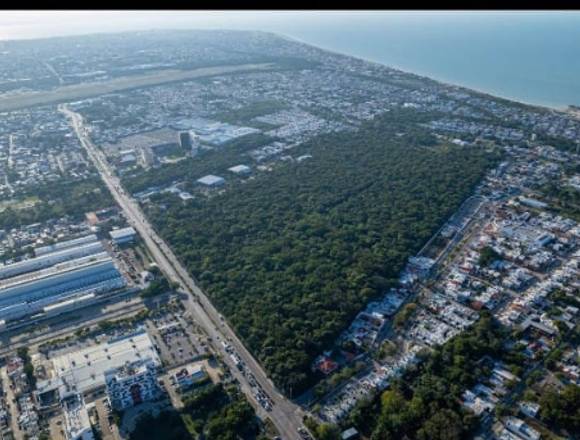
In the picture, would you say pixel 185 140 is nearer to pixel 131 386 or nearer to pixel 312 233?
pixel 312 233

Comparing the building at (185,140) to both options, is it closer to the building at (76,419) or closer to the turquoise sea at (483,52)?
the building at (76,419)

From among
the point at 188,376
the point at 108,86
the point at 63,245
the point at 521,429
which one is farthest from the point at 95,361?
the point at 108,86

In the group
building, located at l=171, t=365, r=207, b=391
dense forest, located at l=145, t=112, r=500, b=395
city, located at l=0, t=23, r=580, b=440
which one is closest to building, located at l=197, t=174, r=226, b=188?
city, located at l=0, t=23, r=580, b=440

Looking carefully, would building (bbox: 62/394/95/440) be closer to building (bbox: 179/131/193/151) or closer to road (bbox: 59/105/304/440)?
road (bbox: 59/105/304/440)

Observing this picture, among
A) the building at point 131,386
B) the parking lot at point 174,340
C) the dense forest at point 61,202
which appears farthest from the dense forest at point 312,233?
the dense forest at point 61,202

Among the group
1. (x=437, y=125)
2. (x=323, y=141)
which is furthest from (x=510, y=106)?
(x=323, y=141)
